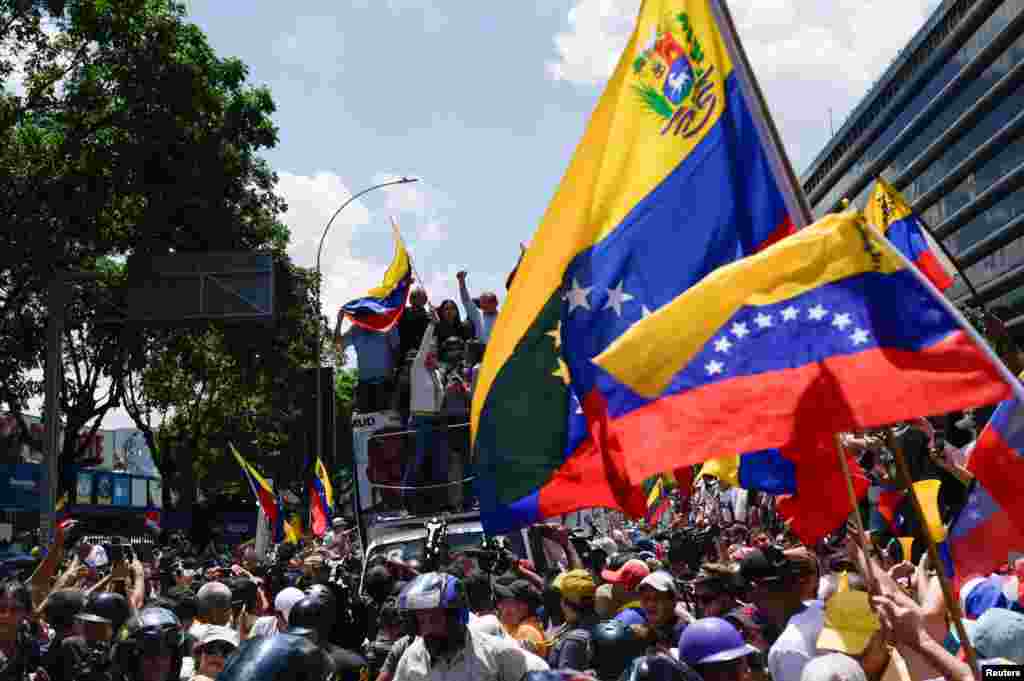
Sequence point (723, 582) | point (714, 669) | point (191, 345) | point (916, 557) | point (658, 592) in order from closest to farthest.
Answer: point (714, 669)
point (658, 592)
point (723, 582)
point (916, 557)
point (191, 345)

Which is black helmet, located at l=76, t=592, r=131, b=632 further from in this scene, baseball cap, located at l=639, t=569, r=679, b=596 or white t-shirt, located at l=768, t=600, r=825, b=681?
white t-shirt, located at l=768, t=600, r=825, b=681

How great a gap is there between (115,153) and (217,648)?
17.1m

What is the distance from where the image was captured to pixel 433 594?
17.0 feet

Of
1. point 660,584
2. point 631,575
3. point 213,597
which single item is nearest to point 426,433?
point 213,597

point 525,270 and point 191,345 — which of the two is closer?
point 525,270

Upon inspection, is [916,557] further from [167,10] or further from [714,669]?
[167,10]

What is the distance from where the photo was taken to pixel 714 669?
4656 mm

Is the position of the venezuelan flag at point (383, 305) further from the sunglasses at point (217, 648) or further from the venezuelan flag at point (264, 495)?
the sunglasses at point (217, 648)

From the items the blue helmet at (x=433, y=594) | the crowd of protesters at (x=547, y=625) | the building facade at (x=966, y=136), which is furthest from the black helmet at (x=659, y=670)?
the building facade at (x=966, y=136)

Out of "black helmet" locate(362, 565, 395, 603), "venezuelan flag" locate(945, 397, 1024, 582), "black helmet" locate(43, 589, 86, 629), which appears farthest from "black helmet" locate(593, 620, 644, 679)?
"black helmet" locate(362, 565, 395, 603)

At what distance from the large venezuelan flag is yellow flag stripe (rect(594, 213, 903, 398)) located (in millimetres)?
805

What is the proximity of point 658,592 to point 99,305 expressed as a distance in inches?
884

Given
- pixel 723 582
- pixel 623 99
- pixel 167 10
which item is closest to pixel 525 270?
pixel 623 99

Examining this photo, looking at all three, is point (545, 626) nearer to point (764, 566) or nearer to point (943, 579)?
point (764, 566)
